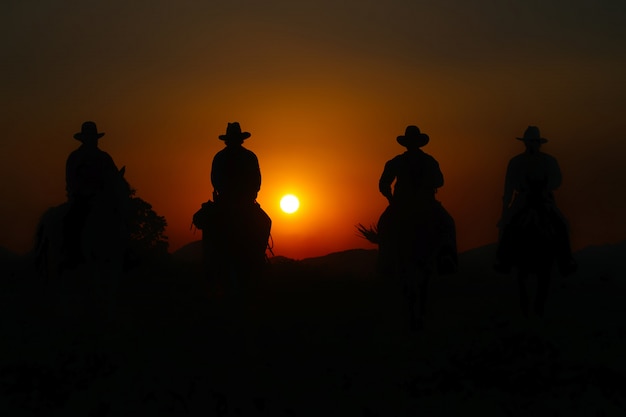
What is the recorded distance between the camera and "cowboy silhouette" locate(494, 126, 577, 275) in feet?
56.1

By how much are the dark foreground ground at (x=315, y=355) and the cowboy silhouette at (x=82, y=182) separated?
0.97 m

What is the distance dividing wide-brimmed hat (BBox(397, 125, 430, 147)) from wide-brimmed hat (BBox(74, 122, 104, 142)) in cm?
581

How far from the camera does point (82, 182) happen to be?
58.4 ft

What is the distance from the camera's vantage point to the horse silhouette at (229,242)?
60.1ft

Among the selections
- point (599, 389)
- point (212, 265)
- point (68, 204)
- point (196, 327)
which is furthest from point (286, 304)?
point (599, 389)

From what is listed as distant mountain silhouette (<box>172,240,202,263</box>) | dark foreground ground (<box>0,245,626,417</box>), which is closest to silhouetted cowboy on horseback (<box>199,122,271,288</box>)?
dark foreground ground (<box>0,245,626,417</box>)

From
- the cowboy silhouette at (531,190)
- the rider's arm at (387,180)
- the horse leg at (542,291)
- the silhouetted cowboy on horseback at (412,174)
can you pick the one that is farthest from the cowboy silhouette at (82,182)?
the horse leg at (542,291)

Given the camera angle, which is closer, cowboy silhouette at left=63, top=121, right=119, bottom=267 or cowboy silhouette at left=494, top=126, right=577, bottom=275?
cowboy silhouette at left=494, top=126, right=577, bottom=275

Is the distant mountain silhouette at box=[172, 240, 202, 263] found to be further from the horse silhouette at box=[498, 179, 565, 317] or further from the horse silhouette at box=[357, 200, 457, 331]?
the horse silhouette at box=[498, 179, 565, 317]

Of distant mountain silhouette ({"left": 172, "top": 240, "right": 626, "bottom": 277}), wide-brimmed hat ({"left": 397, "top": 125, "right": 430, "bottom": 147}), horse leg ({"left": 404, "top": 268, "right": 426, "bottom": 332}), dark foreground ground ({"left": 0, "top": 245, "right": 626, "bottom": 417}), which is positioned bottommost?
dark foreground ground ({"left": 0, "top": 245, "right": 626, "bottom": 417})

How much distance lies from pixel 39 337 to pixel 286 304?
219 inches

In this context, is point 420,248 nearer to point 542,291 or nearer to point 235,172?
point 542,291

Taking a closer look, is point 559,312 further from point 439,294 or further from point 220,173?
point 220,173

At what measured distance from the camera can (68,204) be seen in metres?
17.9
